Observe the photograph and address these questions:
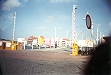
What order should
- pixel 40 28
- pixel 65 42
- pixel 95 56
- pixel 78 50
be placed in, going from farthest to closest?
1. pixel 78 50
2. pixel 65 42
3. pixel 40 28
4. pixel 95 56

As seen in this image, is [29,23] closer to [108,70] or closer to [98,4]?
[98,4]

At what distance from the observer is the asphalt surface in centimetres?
252

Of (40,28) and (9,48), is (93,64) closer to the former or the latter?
(40,28)

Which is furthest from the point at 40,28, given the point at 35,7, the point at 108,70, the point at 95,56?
the point at 108,70

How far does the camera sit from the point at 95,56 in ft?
7.54

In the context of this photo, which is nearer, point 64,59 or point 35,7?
point 35,7

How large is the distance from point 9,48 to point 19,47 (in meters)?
0.17

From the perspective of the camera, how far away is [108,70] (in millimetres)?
2434

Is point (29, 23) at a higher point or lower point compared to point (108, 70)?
higher

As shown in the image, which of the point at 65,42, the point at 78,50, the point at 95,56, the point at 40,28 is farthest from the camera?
the point at 78,50

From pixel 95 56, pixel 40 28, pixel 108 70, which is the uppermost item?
pixel 40 28

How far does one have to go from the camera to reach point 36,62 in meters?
2.53

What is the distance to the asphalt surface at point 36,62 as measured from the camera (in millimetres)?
2521

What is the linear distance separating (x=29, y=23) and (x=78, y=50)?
4.11 ft
